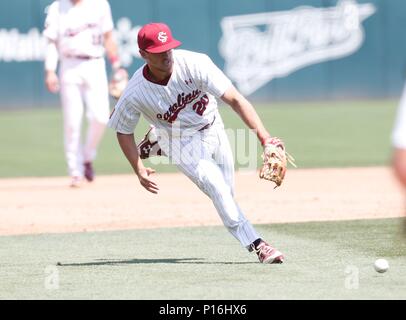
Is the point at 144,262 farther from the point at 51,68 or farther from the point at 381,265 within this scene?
the point at 51,68

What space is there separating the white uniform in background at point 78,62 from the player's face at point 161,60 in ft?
15.8

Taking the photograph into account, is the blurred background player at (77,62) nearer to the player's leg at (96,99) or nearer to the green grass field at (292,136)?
the player's leg at (96,99)

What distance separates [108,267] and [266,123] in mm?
11953

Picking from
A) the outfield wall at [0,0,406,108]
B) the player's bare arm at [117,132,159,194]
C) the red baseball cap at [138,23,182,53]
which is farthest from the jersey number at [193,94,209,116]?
the outfield wall at [0,0,406,108]

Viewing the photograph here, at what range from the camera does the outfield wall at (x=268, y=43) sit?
2134 centimetres

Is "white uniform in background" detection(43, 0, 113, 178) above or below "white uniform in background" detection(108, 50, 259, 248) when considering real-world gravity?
below

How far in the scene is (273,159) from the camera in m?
6.49

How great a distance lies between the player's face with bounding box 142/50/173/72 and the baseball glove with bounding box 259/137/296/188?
0.81 m

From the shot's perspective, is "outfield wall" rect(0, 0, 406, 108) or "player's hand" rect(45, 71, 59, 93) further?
"outfield wall" rect(0, 0, 406, 108)

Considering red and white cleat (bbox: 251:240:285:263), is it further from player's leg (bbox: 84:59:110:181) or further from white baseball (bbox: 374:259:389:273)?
player's leg (bbox: 84:59:110:181)

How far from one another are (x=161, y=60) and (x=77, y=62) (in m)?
4.99

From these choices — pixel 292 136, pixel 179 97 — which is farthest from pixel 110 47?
pixel 292 136

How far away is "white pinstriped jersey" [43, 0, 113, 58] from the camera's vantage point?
11461mm
